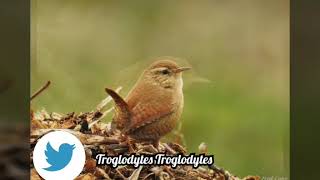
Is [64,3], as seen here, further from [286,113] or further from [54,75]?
[286,113]

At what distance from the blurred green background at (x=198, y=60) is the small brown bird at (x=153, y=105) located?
41 millimetres

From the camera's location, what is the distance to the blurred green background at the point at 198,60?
219cm

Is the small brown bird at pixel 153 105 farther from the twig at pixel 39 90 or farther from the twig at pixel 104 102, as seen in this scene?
the twig at pixel 39 90

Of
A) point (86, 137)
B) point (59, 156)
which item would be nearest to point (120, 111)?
point (86, 137)

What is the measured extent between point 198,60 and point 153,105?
29 centimetres

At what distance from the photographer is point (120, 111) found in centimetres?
223

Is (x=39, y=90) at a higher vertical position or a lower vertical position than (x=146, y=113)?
higher

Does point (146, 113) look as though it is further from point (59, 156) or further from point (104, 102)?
point (59, 156)

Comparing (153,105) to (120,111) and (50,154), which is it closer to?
(120,111)

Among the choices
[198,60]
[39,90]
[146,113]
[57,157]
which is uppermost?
[198,60]

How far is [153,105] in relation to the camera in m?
2.26

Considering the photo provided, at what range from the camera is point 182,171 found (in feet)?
7.45

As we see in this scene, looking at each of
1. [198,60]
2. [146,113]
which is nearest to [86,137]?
[146,113]

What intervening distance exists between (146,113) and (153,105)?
49 mm
